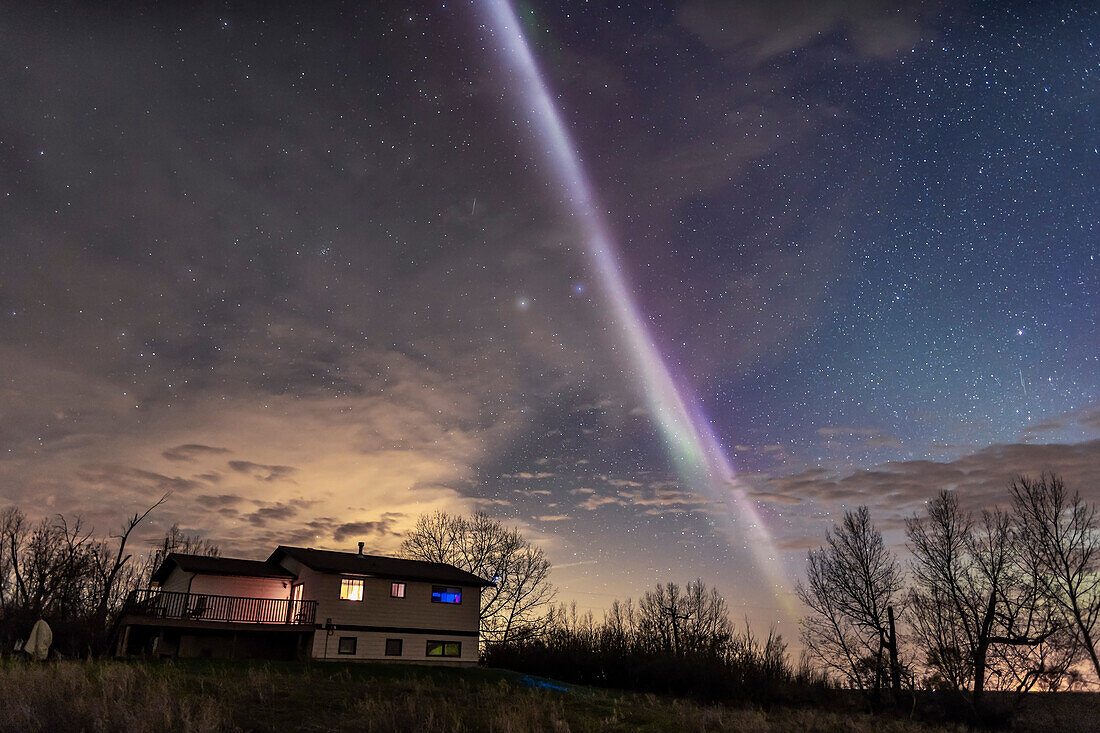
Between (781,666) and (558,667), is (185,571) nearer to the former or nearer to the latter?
(558,667)

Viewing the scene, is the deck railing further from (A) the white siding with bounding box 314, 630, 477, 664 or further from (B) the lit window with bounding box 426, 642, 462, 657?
(B) the lit window with bounding box 426, 642, 462, 657

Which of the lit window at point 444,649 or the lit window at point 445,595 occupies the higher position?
the lit window at point 445,595

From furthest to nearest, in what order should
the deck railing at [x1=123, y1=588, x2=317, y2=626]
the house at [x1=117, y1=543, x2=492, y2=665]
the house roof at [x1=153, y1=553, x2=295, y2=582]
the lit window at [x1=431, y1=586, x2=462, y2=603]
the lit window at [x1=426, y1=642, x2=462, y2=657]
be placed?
the lit window at [x1=431, y1=586, x2=462, y2=603]
the lit window at [x1=426, y1=642, x2=462, y2=657]
the house roof at [x1=153, y1=553, x2=295, y2=582]
the house at [x1=117, y1=543, x2=492, y2=665]
the deck railing at [x1=123, y1=588, x2=317, y2=626]

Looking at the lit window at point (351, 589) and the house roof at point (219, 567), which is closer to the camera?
the house roof at point (219, 567)

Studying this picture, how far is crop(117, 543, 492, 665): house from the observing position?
31.6 meters

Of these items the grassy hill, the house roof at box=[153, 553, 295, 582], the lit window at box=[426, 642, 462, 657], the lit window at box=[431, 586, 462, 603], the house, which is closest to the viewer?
the grassy hill

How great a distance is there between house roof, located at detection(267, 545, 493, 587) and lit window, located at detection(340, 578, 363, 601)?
2.30 ft

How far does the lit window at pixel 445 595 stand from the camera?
38406 millimetres

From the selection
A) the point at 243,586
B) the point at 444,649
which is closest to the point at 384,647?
the point at 444,649

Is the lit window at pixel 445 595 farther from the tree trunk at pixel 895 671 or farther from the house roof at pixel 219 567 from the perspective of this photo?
the tree trunk at pixel 895 671

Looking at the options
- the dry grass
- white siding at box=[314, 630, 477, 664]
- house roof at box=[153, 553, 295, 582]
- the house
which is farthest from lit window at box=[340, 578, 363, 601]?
the dry grass

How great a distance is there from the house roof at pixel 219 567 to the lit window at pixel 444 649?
8.46 m

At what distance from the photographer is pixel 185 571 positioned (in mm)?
33625

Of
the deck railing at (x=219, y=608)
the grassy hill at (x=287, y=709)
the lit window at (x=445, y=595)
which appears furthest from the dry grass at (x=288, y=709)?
the lit window at (x=445, y=595)
